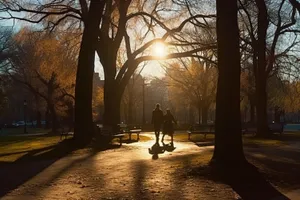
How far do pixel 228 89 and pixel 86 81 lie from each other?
1167cm

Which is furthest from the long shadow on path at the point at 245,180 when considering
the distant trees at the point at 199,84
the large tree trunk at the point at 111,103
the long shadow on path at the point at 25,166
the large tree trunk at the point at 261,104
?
the distant trees at the point at 199,84

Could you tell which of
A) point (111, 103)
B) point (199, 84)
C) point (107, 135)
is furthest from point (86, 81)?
point (199, 84)

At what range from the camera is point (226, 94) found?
13492 millimetres

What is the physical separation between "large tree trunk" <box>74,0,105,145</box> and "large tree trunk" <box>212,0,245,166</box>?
1126 centimetres

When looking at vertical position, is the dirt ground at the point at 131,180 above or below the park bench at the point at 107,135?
below

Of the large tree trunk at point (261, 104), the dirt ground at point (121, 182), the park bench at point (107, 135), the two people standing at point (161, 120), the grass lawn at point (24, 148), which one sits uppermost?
the large tree trunk at point (261, 104)

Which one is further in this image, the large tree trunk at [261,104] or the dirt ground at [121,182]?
the large tree trunk at [261,104]

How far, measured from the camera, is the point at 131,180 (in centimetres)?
1204

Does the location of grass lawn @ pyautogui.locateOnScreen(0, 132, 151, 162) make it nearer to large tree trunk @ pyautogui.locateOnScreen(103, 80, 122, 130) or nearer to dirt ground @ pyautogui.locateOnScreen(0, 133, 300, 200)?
large tree trunk @ pyautogui.locateOnScreen(103, 80, 122, 130)

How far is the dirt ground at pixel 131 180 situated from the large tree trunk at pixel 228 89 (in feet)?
3.42

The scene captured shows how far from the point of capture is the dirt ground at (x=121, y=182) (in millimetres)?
10250

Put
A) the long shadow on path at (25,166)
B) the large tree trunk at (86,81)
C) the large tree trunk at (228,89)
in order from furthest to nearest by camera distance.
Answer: the large tree trunk at (86,81) → the large tree trunk at (228,89) → the long shadow on path at (25,166)

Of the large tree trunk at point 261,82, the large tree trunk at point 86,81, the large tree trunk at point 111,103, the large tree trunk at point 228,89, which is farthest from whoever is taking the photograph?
the large tree trunk at point 111,103

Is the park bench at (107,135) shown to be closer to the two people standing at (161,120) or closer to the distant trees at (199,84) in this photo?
the two people standing at (161,120)
